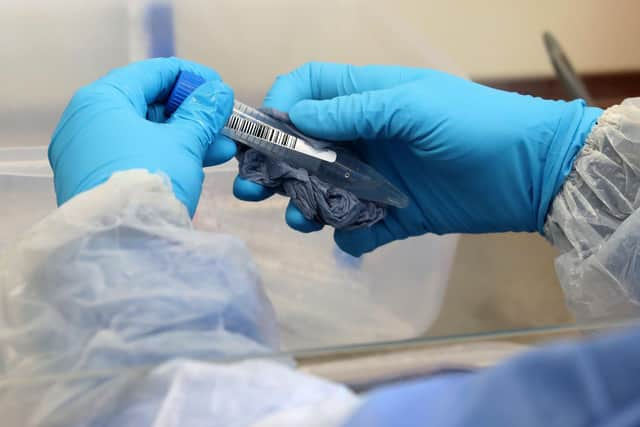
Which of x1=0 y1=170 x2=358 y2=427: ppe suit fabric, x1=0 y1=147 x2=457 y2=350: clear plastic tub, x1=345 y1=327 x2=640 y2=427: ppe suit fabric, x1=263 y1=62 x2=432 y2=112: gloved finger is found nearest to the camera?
x1=345 y1=327 x2=640 y2=427: ppe suit fabric

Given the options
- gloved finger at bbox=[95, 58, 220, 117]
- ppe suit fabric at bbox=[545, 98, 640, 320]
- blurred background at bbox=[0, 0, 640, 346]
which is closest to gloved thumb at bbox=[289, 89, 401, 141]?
gloved finger at bbox=[95, 58, 220, 117]

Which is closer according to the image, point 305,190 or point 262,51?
point 305,190

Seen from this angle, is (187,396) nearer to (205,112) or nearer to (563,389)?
(563,389)

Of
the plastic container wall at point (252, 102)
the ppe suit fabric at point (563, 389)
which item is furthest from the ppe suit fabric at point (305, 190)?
the ppe suit fabric at point (563, 389)

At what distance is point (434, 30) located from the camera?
140cm

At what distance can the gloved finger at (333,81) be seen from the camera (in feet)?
2.68

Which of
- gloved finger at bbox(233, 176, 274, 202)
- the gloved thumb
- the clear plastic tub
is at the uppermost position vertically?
the gloved thumb

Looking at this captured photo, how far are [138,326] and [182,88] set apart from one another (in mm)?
346

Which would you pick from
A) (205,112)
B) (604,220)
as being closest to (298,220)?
(205,112)

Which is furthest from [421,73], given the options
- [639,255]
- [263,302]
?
[263,302]

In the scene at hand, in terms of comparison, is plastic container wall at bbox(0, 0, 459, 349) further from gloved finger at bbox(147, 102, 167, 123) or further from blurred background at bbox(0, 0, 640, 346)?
gloved finger at bbox(147, 102, 167, 123)

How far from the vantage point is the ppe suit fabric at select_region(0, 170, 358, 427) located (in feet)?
1.20

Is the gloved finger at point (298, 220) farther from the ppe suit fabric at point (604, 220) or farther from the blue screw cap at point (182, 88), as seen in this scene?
the ppe suit fabric at point (604, 220)

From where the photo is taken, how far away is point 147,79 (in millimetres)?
676
